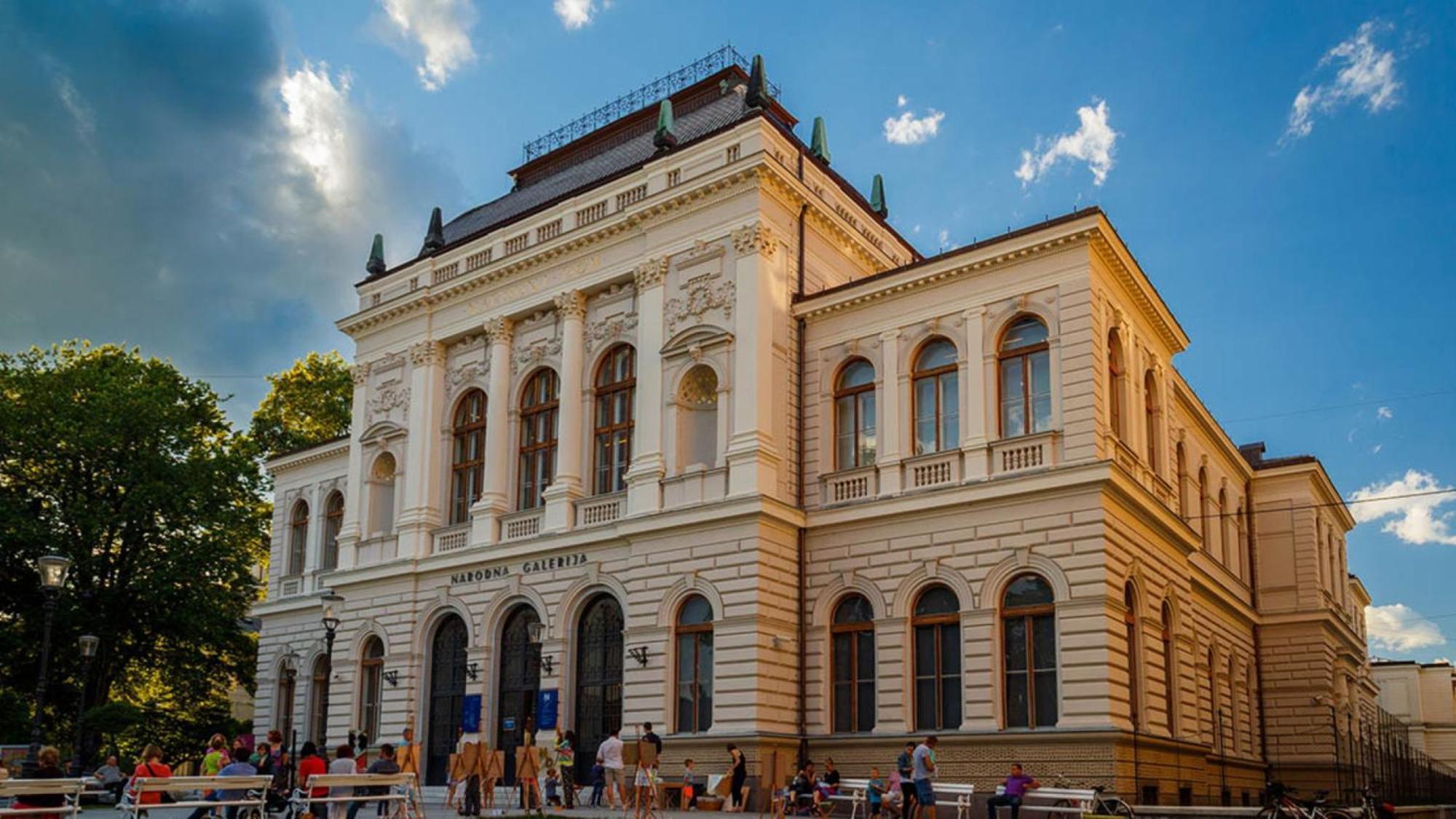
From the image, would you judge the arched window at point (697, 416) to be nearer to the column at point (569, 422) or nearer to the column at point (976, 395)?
the column at point (569, 422)

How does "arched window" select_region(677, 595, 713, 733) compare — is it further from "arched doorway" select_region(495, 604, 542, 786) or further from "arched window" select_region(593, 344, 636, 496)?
"arched doorway" select_region(495, 604, 542, 786)

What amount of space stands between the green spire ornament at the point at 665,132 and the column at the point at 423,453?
9.19 m

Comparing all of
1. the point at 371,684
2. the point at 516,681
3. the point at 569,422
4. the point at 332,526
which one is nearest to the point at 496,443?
the point at 569,422

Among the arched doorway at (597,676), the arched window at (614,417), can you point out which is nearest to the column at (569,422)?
the arched window at (614,417)

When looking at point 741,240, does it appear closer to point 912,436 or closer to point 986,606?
point 912,436

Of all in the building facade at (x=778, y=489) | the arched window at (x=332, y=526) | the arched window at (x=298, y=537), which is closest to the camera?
the building facade at (x=778, y=489)

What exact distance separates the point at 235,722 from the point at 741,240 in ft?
100

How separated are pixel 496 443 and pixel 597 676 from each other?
709 cm

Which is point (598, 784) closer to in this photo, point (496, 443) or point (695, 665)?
point (695, 665)

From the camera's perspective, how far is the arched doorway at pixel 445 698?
3544 cm

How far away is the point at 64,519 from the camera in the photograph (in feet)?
149

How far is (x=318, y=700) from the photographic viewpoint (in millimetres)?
42281

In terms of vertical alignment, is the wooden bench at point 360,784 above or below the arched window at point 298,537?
below

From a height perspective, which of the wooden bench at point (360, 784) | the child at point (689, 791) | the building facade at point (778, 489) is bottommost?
the child at point (689, 791)
